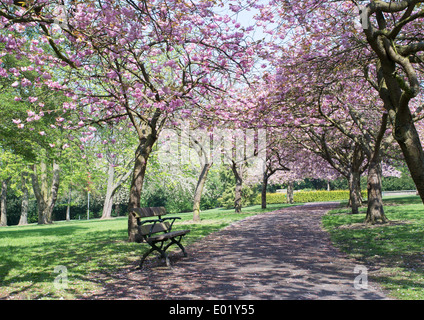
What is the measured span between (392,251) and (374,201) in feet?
19.5

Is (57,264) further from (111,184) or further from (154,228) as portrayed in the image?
(111,184)

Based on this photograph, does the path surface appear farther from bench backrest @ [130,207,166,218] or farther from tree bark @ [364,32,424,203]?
tree bark @ [364,32,424,203]

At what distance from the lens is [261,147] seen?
88.4 ft

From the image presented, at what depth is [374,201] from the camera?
13914 millimetres

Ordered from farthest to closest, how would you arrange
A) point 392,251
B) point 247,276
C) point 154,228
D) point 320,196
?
1. point 320,196
2. point 392,251
3. point 154,228
4. point 247,276

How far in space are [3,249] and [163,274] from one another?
720 centimetres

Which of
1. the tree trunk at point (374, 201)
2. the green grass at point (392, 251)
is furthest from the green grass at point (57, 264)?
the tree trunk at point (374, 201)

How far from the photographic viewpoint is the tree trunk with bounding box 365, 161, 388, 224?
13.7 metres

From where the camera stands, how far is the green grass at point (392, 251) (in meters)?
5.54

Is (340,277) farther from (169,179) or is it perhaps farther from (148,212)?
(169,179)

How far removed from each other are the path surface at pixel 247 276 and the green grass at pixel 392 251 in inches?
14.2

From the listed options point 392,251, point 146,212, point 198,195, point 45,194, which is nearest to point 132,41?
point 146,212

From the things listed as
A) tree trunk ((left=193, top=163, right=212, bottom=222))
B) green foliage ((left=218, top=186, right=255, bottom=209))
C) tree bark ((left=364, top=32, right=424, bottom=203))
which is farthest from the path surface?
green foliage ((left=218, top=186, right=255, bottom=209))
